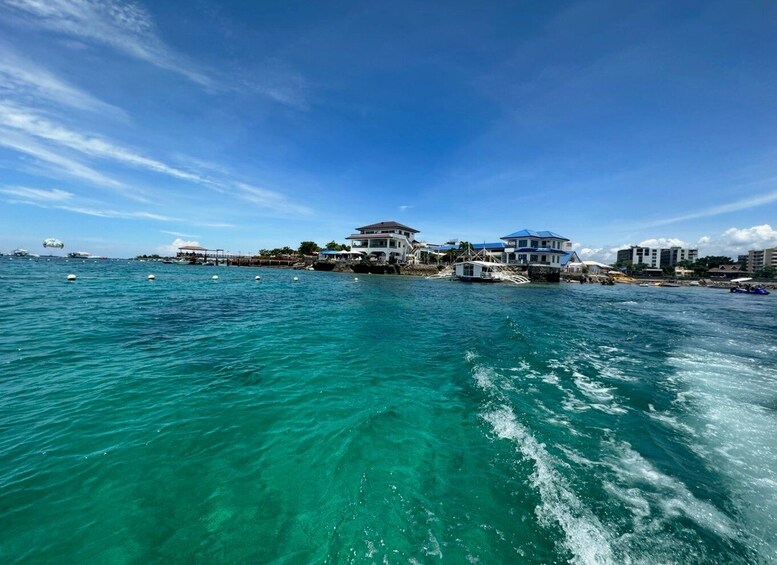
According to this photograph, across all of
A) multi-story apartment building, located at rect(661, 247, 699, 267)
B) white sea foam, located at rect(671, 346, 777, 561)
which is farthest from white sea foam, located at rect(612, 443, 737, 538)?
multi-story apartment building, located at rect(661, 247, 699, 267)

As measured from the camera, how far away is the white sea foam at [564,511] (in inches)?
148

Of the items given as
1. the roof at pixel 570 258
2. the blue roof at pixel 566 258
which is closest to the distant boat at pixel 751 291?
the roof at pixel 570 258

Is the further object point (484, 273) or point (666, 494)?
point (484, 273)

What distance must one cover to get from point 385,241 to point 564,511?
7165 centimetres

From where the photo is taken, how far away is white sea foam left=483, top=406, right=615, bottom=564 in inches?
148

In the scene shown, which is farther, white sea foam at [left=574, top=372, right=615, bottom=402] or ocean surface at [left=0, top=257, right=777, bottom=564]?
white sea foam at [left=574, top=372, right=615, bottom=402]

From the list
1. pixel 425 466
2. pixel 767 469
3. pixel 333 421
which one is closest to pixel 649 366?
pixel 767 469

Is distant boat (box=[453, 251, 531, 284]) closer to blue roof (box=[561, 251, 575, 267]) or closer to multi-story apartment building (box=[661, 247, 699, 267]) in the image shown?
blue roof (box=[561, 251, 575, 267])

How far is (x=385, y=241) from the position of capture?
74750 millimetres

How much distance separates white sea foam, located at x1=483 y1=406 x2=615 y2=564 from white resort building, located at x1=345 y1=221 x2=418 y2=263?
67.2 m

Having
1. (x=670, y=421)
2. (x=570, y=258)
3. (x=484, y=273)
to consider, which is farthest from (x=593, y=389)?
(x=570, y=258)

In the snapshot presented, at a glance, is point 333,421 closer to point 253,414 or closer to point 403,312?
point 253,414

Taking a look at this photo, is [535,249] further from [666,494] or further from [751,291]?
[666,494]

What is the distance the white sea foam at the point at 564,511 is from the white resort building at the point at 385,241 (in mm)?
67181
